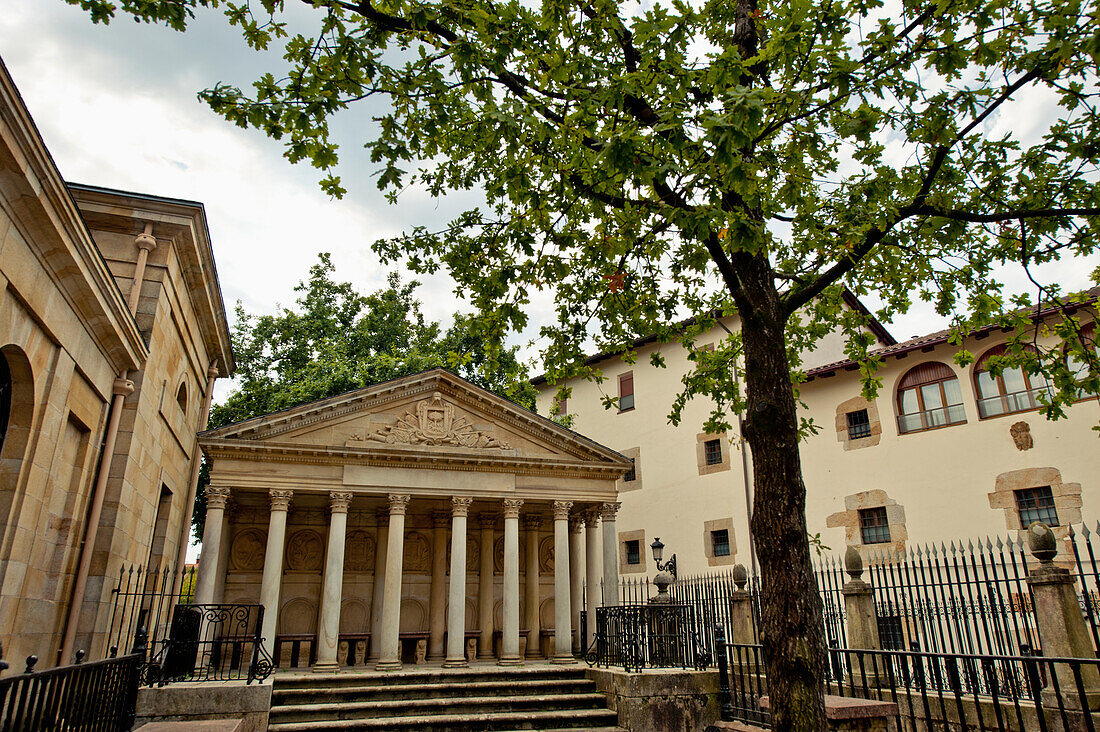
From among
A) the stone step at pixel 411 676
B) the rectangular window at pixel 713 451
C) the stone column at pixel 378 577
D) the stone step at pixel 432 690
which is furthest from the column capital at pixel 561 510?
the rectangular window at pixel 713 451

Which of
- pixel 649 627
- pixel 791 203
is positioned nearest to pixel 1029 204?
pixel 791 203

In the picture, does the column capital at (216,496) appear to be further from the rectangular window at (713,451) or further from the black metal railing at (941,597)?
the rectangular window at (713,451)

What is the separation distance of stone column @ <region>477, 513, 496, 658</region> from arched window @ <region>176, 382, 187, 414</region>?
8.88 meters

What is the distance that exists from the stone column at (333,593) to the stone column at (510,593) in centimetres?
406

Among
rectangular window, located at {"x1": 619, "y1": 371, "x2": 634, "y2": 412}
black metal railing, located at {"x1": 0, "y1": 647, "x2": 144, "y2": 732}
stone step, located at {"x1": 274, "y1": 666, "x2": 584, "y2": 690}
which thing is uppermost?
rectangular window, located at {"x1": 619, "y1": 371, "x2": 634, "y2": 412}

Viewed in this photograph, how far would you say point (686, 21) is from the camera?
715cm

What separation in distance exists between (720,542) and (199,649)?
16507 mm

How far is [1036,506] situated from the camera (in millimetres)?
17844

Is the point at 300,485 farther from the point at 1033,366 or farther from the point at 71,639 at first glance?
the point at 1033,366

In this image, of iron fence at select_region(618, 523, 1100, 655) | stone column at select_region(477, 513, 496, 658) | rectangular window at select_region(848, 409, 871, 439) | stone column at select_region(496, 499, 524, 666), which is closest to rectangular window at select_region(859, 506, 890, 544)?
iron fence at select_region(618, 523, 1100, 655)

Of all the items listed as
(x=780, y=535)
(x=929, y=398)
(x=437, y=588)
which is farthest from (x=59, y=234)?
(x=929, y=398)

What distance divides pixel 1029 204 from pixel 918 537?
48.3ft

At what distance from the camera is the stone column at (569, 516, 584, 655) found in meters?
19.9

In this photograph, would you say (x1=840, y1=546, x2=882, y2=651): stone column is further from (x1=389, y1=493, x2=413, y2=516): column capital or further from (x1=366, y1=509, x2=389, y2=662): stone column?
(x1=366, y1=509, x2=389, y2=662): stone column
